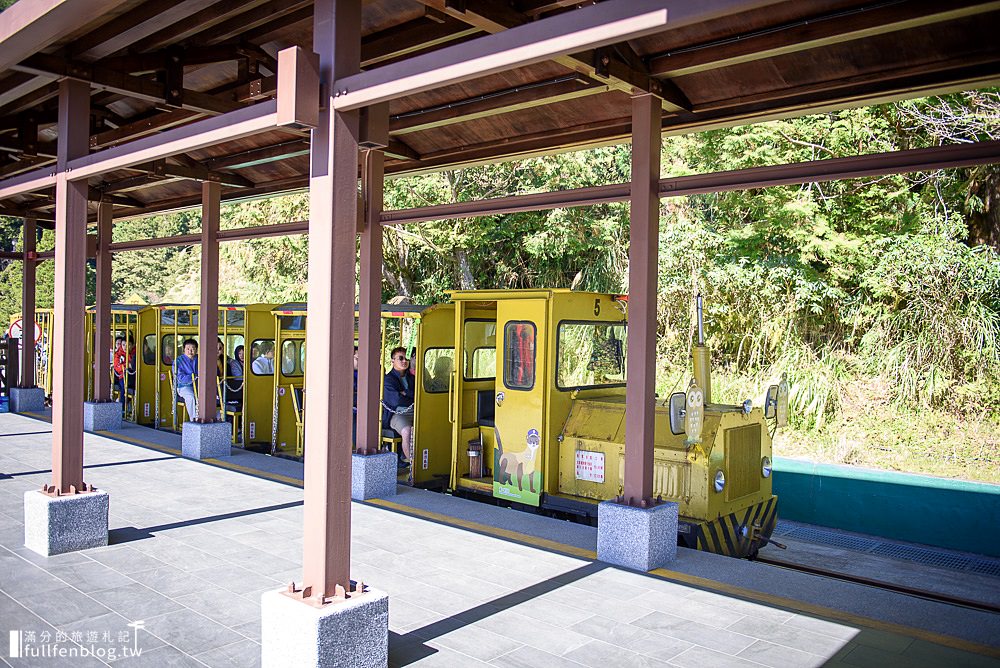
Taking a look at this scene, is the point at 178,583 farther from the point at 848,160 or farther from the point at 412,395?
the point at 848,160

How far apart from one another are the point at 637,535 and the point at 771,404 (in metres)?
2.66

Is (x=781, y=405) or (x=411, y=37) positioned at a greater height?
(x=411, y=37)

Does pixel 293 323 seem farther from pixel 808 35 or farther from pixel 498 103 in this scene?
pixel 808 35

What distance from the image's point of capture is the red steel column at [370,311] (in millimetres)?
8141

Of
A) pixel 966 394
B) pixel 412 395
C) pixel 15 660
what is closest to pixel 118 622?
pixel 15 660

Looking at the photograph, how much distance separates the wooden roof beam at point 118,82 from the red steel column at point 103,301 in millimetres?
5958

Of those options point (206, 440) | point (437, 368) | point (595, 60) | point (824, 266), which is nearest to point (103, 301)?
point (206, 440)

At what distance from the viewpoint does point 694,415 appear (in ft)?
21.2

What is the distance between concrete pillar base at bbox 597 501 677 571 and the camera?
235 inches

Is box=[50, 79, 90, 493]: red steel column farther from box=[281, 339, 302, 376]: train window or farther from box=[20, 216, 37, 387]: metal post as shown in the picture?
box=[20, 216, 37, 387]: metal post

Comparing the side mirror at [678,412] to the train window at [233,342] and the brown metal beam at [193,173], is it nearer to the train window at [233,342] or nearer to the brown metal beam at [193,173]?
the brown metal beam at [193,173]

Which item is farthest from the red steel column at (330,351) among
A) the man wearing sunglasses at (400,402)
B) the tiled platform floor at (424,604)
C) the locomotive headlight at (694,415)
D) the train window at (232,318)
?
the train window at (232,318)

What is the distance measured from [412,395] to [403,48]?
458 cm

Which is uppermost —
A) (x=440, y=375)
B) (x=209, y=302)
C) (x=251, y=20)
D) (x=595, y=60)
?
(x=251, y=20)
